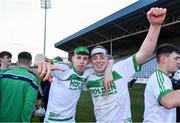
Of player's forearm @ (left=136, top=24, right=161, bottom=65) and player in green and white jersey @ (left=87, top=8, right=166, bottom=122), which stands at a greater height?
player's forearm @ (left=136, top=24, right=161, bottom=65)

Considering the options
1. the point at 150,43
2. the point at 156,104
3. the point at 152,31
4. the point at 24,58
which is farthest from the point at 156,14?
the point at 24,58

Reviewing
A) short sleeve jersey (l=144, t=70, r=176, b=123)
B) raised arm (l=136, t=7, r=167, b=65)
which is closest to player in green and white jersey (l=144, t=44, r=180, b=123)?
short sleeve jersey (l=144, t=70, r=176, b=123)

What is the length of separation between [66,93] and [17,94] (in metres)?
0.72

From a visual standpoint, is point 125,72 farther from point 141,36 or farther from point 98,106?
point 141,36

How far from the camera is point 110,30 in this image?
101ft

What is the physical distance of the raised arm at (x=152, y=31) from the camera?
3.89 meters

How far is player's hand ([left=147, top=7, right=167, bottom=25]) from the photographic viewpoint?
12.7 feet

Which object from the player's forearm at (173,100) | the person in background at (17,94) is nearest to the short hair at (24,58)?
the person in background at (17,94)

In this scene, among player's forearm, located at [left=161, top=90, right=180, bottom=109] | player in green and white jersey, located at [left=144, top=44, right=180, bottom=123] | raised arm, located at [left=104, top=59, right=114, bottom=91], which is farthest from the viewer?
raised arm, located at [left=104, top=59, right=114, bottom=91]

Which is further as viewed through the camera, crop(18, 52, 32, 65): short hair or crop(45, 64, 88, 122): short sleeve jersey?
crop(18, 52, 32, 65): short hair

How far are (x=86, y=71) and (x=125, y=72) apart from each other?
0.73 m

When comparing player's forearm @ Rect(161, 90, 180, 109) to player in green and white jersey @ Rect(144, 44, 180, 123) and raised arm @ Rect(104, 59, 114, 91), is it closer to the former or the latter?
player in green and white jersey @ Rect(144, 44, 180, 123)

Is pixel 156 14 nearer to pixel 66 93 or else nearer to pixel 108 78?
pixel 108 78

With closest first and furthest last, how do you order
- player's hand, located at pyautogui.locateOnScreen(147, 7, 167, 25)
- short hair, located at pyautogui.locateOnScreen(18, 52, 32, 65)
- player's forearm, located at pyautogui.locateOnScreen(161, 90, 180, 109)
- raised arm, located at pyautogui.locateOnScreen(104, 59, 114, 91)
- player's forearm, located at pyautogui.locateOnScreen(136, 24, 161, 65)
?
1. player's forearm, located at pyautogui.locateOnScreen(161, 90, 180, 109)
2. player's hand, located at pyautogui.locateOnScreen(147, 7, 167, 25)
3. player's forearm, located at pyautogui.locateOnScreen(136, 24, 161, 65)
4. raised arm, located at pyautogui.locateOnScreen(104, 59, 114, 91)
5. short hair, located at pyautogui.locateOnScreen(18, 52, 32, 65)
